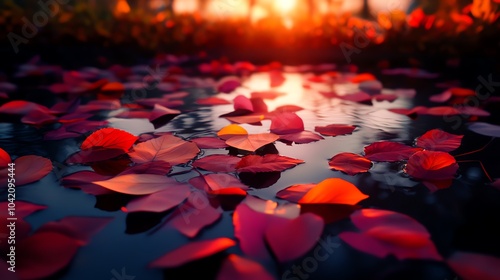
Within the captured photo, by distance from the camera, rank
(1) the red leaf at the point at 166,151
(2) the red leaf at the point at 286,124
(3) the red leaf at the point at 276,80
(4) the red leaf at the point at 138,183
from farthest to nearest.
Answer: (3) the red leaf at the point at 276,80 < (2) the red leaf at the point at 286,124 < (1) the red leaf at the point at 166,151 < (4) the red leaf at the point at 138,183

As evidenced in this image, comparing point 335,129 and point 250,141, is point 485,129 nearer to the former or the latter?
point 335,129

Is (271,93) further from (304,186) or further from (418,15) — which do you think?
(418,15)

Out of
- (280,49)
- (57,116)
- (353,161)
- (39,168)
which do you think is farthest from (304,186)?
(280,49)

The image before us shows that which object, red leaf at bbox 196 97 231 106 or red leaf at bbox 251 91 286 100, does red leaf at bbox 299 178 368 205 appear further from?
red leaf at bbox 251 91 286 100

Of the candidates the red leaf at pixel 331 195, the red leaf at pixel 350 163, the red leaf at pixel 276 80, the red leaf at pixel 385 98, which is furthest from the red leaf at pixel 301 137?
the red leaf at pixel 276 80

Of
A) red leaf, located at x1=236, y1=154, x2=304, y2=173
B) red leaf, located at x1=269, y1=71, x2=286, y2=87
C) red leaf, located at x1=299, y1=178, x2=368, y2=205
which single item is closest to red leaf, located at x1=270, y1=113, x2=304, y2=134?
red leaf, located at x1=236, y1=154, x2=304, y2=173

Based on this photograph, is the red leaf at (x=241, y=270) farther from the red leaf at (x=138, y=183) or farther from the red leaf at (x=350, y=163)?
the red leaf at (x=350, y=163)

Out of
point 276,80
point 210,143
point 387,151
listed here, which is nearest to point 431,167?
point 387,151
